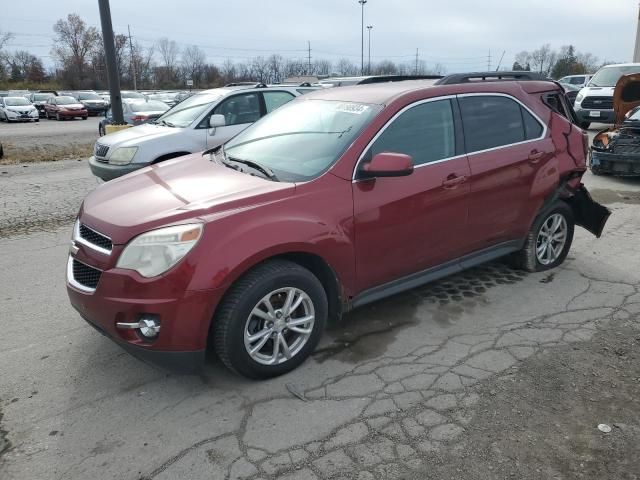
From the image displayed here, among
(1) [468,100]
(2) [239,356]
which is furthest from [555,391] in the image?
(1) [468,100]

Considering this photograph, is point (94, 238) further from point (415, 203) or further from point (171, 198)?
point (415, 203)

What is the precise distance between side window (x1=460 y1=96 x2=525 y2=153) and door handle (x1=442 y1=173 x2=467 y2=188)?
268 mm

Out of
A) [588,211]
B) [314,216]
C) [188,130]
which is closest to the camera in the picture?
[314,216]

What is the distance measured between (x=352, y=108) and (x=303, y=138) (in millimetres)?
435

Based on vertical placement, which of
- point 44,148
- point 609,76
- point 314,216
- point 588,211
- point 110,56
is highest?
point 110,56

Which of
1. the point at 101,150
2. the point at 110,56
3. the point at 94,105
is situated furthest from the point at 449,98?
the point at 94,105

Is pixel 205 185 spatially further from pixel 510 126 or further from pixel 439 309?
pixel 510 126

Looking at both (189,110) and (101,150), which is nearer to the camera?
(101,150)

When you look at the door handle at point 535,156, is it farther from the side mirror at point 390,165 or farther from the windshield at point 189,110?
the windshield at point 189,110

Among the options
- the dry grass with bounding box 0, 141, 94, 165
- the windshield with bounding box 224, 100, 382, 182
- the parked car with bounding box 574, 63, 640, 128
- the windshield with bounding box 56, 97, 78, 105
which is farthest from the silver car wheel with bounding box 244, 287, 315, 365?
the windshield with bounding box 56, 97, 78, 105

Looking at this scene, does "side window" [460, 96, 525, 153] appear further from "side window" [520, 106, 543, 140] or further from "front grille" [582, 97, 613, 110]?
"front grille" [582, 97, 613, 110]

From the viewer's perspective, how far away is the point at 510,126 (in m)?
4.38

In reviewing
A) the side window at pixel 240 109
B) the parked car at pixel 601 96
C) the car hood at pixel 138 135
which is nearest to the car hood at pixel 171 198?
the car hood at pixel 138 135

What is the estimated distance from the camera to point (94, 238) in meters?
3.13
